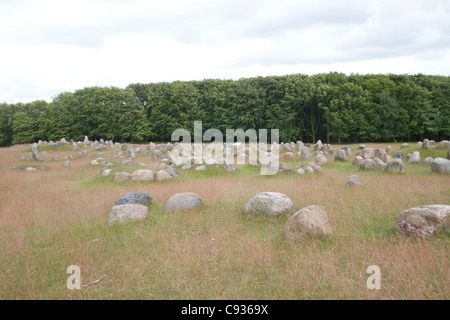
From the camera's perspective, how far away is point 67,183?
1519cm

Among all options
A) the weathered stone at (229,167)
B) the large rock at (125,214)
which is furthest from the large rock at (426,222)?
the weathered stone at (229,167)

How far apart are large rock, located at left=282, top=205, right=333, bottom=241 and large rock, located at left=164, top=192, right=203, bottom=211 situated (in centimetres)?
386

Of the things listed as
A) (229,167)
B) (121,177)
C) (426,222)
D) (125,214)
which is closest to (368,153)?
(229,167)

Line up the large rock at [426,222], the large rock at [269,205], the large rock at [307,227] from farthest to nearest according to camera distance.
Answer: the large rock at [269,205] → the large rock at [307,227] → the large rock at [426,222]

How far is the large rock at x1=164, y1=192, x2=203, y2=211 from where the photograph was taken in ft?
32.2

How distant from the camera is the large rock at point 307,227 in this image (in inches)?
273

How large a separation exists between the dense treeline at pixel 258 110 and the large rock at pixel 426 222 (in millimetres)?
33949

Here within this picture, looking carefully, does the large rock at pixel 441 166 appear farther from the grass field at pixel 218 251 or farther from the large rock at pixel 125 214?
the large rock at pixel 125 214

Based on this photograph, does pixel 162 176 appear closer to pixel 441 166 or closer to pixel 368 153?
pixel 441 166

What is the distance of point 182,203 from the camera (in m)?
9.93

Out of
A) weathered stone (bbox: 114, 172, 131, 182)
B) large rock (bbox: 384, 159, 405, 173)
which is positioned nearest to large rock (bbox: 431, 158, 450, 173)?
large rock (bbox: 384, 159, 405, 173)

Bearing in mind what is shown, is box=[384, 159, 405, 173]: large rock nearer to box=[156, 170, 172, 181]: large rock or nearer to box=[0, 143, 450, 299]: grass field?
box=[0, 143, 450, 299]: grass field
